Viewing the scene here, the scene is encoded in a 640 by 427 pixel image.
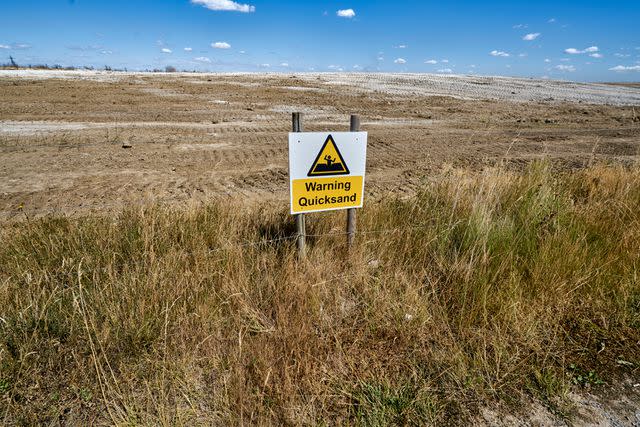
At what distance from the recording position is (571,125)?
41.2 ft

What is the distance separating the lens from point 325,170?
10.5ft

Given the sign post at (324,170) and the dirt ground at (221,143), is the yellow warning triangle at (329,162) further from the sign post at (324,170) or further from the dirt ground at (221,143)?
the dirt ground at (221,143)

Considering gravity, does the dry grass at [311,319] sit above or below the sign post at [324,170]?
below

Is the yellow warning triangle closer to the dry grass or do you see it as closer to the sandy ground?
the dry grass

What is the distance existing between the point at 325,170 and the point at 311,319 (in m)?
1.28

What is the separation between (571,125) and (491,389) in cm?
1352

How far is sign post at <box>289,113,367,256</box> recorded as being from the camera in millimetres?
3035

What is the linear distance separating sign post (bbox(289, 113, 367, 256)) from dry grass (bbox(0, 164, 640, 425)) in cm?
44

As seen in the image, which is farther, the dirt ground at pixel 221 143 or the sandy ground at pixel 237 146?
the dirt ground at pixel 221 143

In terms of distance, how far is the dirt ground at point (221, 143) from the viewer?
235 inches

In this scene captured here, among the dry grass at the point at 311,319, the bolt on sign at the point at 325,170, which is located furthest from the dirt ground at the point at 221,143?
the bolt on sign at the point at 325,170

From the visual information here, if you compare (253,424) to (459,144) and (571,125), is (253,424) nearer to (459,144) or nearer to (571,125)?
(459,144)

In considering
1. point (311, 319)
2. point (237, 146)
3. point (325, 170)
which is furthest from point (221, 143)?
point (311, 319)

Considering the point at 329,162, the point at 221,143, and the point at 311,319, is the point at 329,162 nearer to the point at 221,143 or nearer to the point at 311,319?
the point at 311,319
